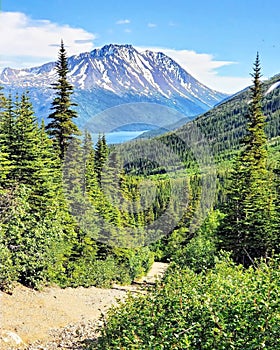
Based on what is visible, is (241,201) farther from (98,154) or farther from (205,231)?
(205,231)

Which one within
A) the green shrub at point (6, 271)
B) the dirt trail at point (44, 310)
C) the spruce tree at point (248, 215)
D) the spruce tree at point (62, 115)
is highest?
the spruce tree at point (62, 115)

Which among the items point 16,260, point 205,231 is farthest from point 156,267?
point 16,260

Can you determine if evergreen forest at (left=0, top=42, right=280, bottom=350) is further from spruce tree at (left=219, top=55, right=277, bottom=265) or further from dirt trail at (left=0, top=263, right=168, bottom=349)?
dirt trail at (left=0, top=263, right=168, bottom=349)

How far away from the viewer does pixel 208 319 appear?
23.6 feet

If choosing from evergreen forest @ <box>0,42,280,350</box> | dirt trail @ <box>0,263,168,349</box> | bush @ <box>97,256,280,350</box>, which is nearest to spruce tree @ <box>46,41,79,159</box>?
evergreen forest @ <box>0,42,280,350</box>

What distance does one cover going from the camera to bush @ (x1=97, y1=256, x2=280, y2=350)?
630 centimetres

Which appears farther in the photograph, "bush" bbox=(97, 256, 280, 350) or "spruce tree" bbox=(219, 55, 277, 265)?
"spruce tree" bbox=(219, 55, 277, 265)

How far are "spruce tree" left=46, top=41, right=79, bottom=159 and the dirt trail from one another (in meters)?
10.7

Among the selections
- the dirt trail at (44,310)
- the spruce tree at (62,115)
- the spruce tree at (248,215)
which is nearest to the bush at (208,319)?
the dirt trail at (44,310)

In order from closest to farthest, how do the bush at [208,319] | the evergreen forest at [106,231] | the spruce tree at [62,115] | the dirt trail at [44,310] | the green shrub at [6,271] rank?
the bush at [208,319] < the evergreen forest at [106,231] < the dirt trail at [44,310] < the green shrub at [6,271] < the spruce tree at [62,115]

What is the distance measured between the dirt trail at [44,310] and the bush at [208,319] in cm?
827

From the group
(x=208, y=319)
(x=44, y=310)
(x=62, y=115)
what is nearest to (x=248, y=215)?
(x=44, y=310)

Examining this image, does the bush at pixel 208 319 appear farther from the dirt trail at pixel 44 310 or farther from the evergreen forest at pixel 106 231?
the dirt trail at pixel 44 310

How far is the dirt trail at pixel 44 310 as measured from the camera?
20.2 metres
